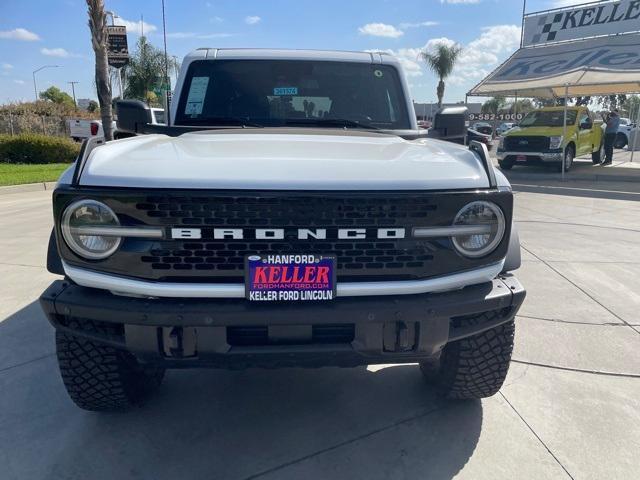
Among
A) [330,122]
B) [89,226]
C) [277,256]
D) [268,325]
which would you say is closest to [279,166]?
[277,256]

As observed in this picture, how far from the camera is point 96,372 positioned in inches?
96.1

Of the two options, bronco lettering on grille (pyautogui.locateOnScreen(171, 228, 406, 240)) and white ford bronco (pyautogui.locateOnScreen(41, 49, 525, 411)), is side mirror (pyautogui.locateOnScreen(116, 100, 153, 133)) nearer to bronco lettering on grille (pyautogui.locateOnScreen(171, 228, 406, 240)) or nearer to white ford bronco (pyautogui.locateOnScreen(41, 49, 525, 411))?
white ford bronco (pyautogui.locateOnScreen(41, 49, 525, 411))

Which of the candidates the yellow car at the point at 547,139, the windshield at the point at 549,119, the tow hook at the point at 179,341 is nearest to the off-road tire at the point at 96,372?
the tow hook at the point at 179,341

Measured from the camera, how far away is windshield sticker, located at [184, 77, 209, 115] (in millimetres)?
3537

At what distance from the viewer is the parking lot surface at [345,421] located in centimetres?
233

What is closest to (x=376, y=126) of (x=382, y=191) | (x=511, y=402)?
(x=382, y=191)

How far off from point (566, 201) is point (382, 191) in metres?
9.62

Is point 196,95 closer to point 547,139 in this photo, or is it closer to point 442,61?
point 547,139

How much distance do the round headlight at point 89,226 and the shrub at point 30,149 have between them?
55.8 ft

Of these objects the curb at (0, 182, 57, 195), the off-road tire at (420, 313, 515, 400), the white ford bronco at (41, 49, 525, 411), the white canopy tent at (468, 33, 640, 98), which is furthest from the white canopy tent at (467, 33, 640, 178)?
the curb at (0, 182, 57, 195)

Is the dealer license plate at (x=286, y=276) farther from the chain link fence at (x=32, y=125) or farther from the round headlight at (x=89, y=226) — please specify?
the chain link fence at (x=32, y=125)

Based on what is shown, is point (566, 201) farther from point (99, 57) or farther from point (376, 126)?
point (99, 57)

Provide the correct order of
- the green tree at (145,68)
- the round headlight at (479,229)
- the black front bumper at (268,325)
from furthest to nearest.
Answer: the green tree at (145,68) < the round headlight at (479,229) < the black front bumper at (268,325)

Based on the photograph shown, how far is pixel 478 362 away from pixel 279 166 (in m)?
1.38
